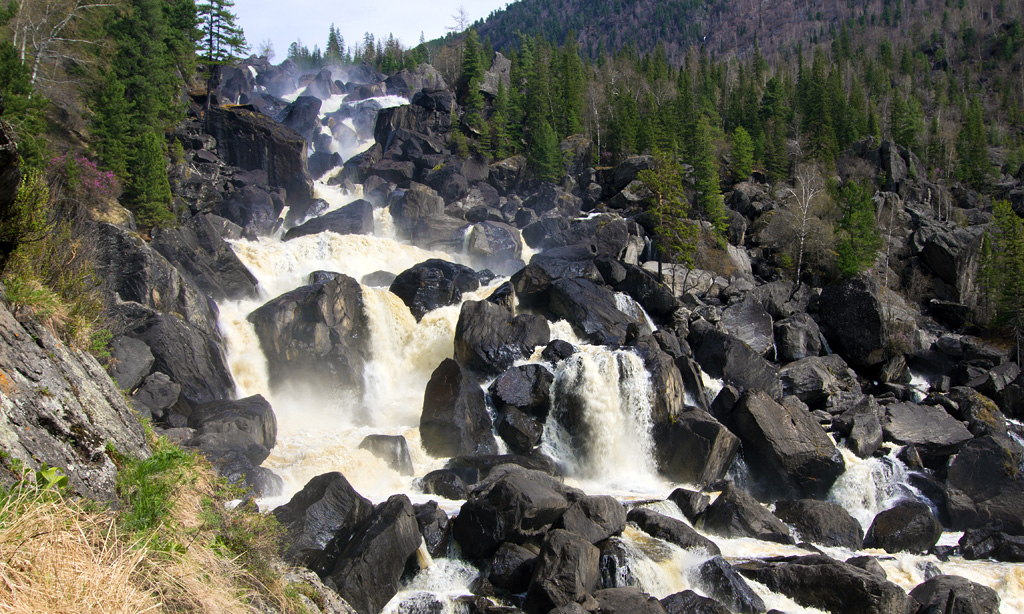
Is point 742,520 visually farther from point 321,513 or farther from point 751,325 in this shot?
point 751,325

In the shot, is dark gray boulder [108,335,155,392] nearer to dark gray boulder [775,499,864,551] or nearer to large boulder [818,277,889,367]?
dark gray boulder [775,499,864,551]

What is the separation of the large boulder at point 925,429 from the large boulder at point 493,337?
16.9 meters

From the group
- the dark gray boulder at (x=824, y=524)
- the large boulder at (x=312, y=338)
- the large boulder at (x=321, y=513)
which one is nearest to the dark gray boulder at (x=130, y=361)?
the large boulder at (x=312, y=338)

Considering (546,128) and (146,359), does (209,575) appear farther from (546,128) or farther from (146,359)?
(546,128)

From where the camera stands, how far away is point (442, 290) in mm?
31406

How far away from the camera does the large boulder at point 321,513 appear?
14.0 m

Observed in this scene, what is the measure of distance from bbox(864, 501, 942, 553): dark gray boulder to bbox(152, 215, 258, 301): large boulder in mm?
29523

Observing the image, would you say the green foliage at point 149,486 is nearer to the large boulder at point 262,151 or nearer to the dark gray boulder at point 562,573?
the dark gray boulder at point 562,573

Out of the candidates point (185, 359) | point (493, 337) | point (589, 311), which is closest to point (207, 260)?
point (185, 359)

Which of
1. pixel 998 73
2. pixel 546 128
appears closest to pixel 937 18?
pixel 998 73

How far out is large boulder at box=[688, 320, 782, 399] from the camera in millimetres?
27703

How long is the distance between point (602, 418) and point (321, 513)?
13054 millimetres

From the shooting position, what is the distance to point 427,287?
102 feet

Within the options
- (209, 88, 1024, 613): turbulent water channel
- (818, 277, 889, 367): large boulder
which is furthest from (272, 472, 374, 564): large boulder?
(818, 277, 889, 367): large boulder
